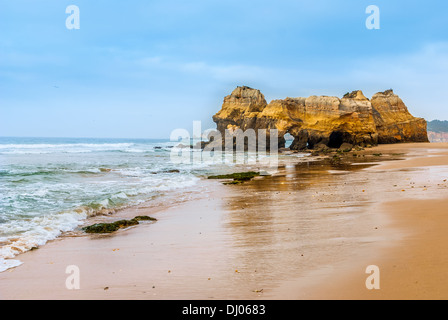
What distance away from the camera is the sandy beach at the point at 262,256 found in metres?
3.73

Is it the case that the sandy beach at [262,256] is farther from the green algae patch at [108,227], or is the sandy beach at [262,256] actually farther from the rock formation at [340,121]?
the rock formation at [340,121]

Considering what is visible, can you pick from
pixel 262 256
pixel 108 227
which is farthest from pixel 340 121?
pixel 262 256

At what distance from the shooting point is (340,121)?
1873 inches

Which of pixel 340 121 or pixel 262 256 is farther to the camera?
pixel 340 121

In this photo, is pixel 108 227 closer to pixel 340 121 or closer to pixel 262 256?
pixel 262 256

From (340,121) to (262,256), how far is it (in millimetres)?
45636

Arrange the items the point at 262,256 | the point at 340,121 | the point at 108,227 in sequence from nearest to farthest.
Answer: the point at 262,256
the point at 108,227
the point at 340,121

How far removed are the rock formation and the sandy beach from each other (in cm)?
4024

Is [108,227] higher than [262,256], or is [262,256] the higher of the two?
[262,256]

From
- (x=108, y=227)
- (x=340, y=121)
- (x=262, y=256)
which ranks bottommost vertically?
(x=108, y=227)
